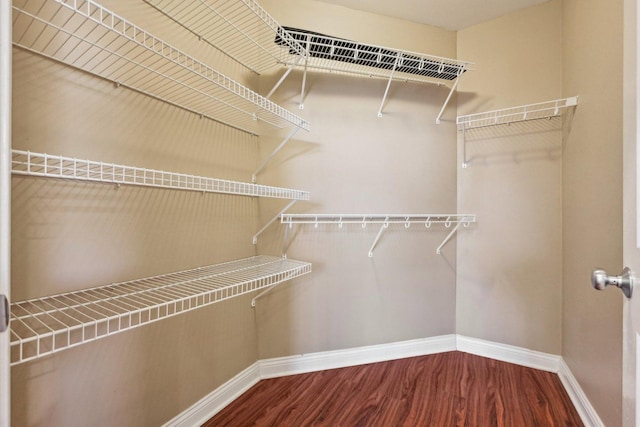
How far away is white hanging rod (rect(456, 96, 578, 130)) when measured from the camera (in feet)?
5.74

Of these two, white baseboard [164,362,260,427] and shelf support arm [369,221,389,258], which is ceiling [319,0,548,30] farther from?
white baseboard [164,362,260,427]

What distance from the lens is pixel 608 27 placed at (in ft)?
4.00

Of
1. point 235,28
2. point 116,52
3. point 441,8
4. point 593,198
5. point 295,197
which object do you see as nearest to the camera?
point 116,52

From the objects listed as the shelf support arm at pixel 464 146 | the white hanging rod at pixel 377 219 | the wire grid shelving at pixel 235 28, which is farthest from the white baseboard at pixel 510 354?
the wire grid shelving at pixel 235 28

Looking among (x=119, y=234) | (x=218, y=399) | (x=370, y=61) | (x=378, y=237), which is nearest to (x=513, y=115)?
(x=370, y=61)

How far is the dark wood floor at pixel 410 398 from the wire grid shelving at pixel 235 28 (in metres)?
1.74

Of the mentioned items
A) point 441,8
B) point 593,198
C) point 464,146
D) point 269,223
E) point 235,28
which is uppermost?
point 441,8

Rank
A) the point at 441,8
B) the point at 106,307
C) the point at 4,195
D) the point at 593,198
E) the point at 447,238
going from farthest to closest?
1. the point at 447,238
2. the point at 441,8
3. the point at 593,198
4. the point at 106,307
5. the point at 4,195

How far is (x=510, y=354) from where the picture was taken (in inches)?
75.0

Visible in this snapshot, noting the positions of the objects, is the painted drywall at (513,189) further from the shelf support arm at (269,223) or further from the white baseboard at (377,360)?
the shelf support arm at (269,223)

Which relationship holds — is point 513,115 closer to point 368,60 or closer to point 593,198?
point 593,198

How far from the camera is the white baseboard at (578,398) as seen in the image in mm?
1307

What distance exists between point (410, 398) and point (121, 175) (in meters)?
1.66

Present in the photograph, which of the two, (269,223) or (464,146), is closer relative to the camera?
(269,223)
